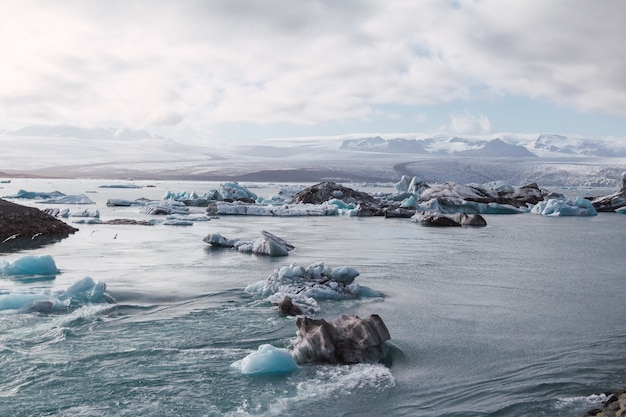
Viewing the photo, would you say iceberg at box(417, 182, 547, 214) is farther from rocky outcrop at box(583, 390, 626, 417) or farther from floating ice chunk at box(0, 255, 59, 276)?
rocky outcrop at box(583, 390, 626, 417)

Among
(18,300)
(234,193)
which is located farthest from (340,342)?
(234,193)

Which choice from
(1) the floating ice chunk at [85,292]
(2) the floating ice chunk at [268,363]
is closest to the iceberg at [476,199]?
(1) the floating ice chunk at [85,292]

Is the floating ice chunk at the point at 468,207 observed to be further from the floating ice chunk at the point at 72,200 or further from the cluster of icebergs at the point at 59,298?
the cluster of icebergs at the point at 59,298

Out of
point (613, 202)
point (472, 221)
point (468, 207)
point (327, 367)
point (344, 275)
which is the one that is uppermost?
point (613, 202)

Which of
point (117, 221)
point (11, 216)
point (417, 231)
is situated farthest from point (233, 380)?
point (117, 221)

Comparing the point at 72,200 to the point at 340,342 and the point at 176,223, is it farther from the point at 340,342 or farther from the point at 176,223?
the point at 340,342

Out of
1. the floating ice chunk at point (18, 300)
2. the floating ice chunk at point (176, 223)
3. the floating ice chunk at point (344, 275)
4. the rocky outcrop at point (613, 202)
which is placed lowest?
the floating ice chunk at point (176, 223)
